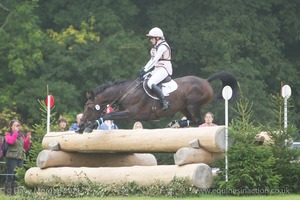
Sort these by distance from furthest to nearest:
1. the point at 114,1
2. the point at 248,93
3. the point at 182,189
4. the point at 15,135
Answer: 1. the point at 114,1
2. the point at 248,93
3. the point at 15,135
4. the point at 182,189

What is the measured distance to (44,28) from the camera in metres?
37.8

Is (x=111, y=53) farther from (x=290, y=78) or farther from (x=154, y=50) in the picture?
(x=154, y=50)

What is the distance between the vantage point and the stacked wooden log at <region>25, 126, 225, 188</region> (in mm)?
15867

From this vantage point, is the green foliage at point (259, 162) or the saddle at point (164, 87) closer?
the green foliage at point (259, 162)

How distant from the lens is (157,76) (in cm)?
1803

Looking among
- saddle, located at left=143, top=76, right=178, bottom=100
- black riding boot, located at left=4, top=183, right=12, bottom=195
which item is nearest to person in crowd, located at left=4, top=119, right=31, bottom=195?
black riding boot, located at left=4, top=183, right=12, bottom=195

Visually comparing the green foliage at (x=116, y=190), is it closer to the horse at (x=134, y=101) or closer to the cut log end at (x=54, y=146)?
the cut log end at (x=54, y=146)

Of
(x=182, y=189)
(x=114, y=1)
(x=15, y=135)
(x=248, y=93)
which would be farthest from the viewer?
(x=114, y=1)

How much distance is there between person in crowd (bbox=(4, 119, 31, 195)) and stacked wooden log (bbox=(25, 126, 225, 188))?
1024 mm

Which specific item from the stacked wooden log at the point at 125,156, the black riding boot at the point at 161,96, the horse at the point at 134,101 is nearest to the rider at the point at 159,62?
the black riding boot at the point at 161,96

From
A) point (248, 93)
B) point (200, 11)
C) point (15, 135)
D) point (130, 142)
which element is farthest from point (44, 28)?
point (130, 142)

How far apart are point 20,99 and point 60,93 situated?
1.47 m

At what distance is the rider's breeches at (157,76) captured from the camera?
18000mm

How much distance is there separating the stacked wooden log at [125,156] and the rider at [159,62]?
1.18 meters
